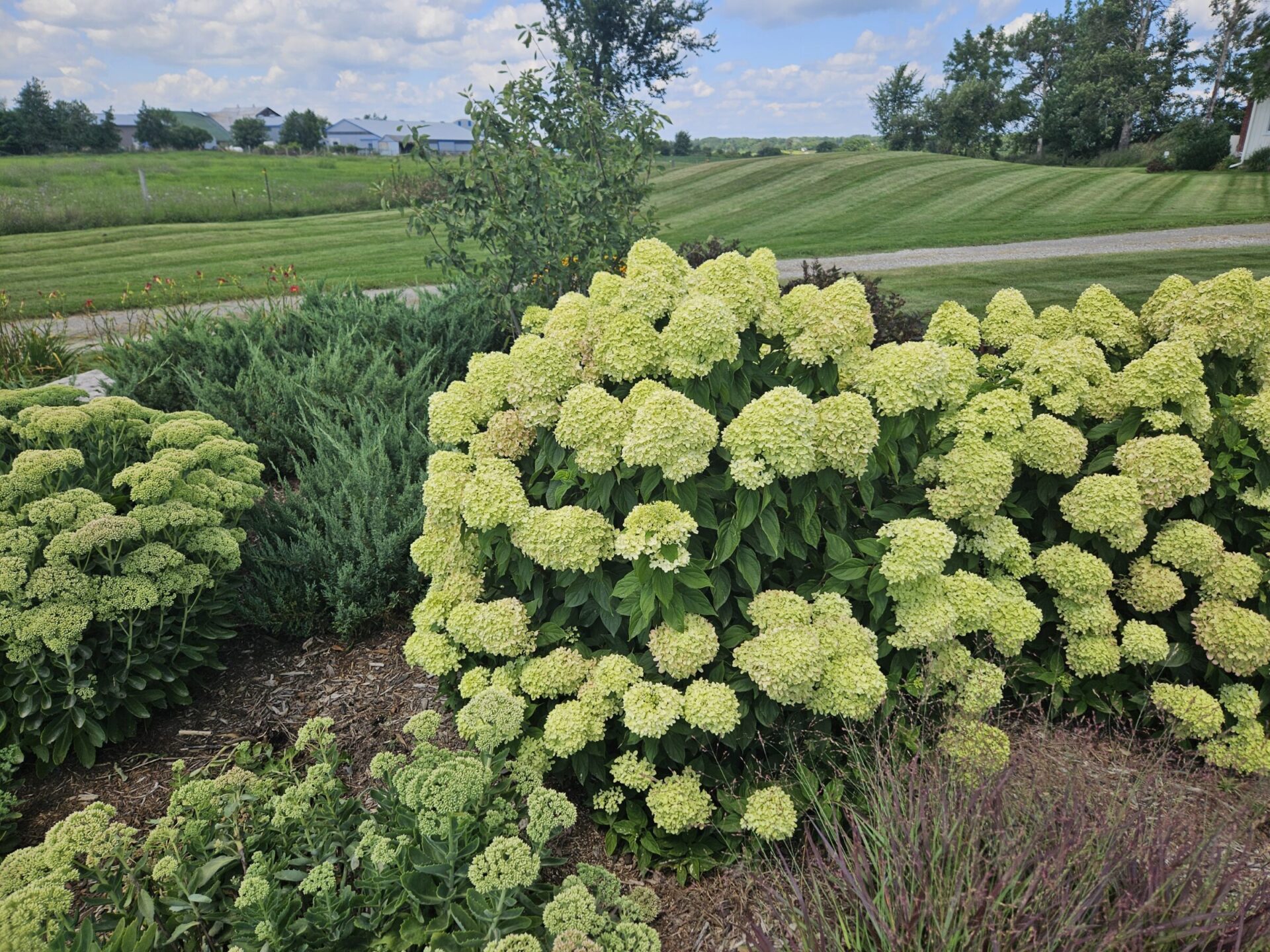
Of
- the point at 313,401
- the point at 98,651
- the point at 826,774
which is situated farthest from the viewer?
the point at 313,401

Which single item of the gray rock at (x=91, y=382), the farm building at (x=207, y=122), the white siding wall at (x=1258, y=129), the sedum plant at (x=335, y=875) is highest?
the farm building at (x=207, y=122)

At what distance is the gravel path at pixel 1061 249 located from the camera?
45.1ft

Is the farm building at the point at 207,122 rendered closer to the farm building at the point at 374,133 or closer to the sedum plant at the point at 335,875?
the farm building at the point at 374,133

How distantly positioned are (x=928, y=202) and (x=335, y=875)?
940 inches

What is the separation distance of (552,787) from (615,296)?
209cm

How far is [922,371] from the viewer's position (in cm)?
271

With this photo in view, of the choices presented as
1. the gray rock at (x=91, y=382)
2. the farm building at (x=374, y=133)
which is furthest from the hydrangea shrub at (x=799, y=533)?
the farm building at (x=374, y=133)

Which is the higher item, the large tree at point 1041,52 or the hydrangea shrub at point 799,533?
the large tree at point 1041,52

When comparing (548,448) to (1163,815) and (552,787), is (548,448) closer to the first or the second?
(552,787)

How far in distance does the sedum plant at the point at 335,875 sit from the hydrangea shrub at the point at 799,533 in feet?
1.35

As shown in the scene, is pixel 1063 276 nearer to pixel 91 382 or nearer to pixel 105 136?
pixel 91 382

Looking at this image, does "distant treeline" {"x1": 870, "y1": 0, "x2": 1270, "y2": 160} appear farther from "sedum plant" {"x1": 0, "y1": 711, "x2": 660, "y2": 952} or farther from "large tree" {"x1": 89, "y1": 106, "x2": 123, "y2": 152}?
"large tree" {"x1": 89, "y1": 106, "x2": 123, "y2": 152}

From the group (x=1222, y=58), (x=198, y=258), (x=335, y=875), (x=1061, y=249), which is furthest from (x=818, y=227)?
(x=1222, y=58)

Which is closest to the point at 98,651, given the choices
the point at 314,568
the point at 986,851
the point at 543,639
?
the point at 314,568
